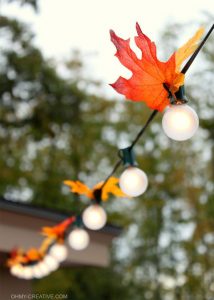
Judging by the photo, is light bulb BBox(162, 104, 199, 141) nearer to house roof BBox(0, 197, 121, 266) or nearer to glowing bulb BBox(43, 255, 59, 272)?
glowing bulb BBox(43, 255, 59, 272)

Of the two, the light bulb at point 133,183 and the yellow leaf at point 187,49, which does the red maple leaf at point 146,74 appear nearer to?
the yellow leaf at point 187,49

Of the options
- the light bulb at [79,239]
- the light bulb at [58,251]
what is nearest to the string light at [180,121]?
the light bulb at [79,239]

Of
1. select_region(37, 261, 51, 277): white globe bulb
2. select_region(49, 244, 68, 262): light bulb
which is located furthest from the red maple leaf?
select_region(37, 261, 51, 277): white globe bulb

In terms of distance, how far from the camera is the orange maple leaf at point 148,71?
1.74m

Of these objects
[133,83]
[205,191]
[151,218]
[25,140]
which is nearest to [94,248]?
[133,83]

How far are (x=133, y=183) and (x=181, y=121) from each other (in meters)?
0.75

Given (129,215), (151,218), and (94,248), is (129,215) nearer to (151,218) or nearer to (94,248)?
(151,218)

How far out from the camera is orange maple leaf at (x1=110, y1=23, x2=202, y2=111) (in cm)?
174

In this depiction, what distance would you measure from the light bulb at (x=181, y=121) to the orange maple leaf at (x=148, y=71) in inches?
3.4

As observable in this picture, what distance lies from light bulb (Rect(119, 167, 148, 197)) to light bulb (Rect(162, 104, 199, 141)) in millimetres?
698

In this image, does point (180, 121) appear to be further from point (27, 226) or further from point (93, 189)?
point (27, 226)

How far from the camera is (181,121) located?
1685mm

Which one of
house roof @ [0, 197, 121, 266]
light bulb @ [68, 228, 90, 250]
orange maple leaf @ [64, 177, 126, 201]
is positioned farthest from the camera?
house roof @ [0, 197, 121, 266]

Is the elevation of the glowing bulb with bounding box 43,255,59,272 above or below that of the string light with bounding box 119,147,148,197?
above
